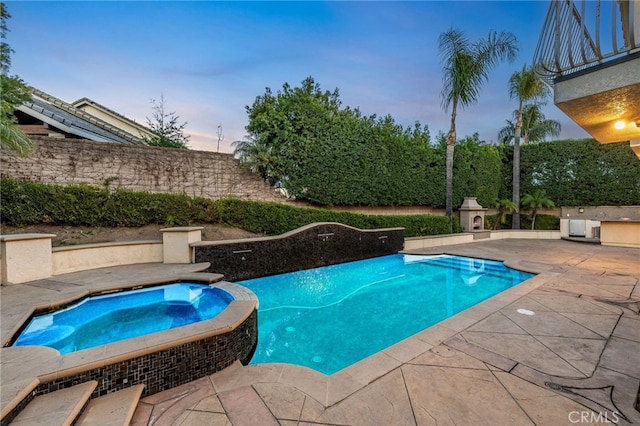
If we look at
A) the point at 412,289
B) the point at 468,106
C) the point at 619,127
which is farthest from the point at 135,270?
the point at 468,106

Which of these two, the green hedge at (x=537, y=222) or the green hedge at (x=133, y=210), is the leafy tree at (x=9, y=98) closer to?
the green hedge at (x=133, y=210)

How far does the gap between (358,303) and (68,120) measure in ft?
44.9

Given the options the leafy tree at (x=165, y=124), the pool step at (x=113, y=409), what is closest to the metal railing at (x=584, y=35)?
the pool step at (x=113, y=409)

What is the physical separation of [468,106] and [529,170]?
8314 mm

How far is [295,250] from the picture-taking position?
27.2 feet

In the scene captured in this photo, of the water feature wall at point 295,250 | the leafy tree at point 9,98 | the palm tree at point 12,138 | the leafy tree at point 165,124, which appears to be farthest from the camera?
the leafy tree at point 165,124

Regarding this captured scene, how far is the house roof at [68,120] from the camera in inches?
396

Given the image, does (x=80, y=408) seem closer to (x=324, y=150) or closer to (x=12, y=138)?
(x=12, y=138)

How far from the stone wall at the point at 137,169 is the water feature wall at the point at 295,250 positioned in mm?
3044

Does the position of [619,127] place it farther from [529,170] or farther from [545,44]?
[529,170]

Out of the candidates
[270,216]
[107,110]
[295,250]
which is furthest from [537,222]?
[107,110]

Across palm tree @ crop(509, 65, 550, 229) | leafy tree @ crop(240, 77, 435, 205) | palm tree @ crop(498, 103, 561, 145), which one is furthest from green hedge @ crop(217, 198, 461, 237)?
palm tree @ crop(498, 103, 561, 145)

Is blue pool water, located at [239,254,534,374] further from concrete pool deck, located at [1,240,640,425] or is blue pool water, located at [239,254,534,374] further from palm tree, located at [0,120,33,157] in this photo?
palm tree, located at [0,120,33,157]

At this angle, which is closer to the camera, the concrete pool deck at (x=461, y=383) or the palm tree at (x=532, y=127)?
the concrete pool deck at (x=461, y=383)
